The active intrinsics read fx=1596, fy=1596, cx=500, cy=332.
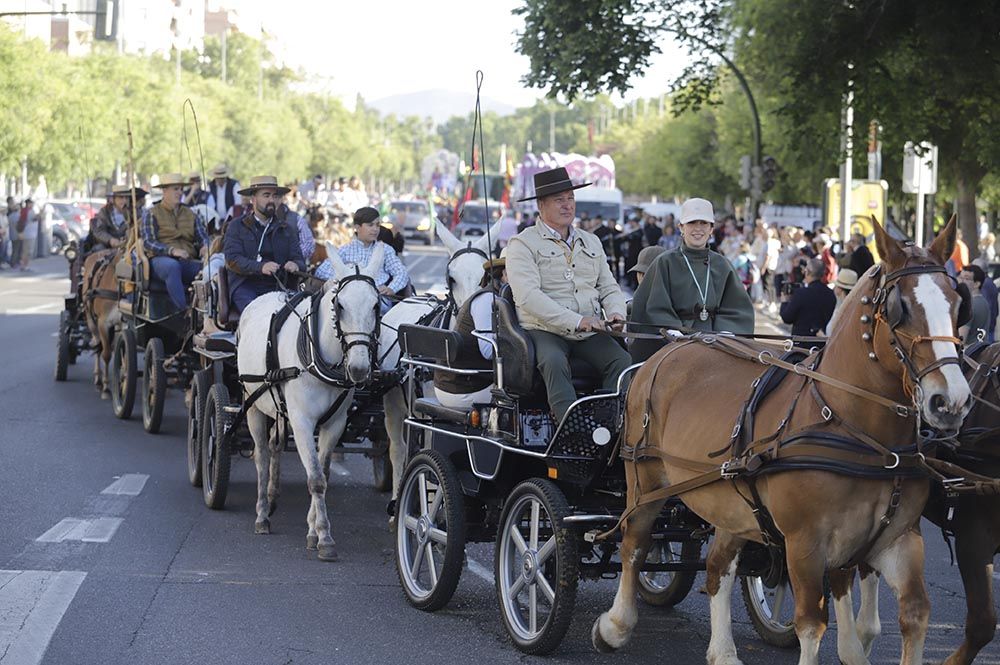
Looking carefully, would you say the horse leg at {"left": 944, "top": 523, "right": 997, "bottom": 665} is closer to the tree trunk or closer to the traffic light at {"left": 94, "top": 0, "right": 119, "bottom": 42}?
the tree trunk

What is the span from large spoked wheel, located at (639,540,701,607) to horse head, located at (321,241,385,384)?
215 centimetres

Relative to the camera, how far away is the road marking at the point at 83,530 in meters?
10.3

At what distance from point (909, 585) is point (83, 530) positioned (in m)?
6.25

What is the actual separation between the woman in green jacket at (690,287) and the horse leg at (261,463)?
321 centimetres

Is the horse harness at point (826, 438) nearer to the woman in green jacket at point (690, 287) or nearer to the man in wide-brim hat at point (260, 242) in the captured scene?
the woman in green jacket at point (690, 287)

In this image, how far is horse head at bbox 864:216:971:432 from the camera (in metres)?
5.62

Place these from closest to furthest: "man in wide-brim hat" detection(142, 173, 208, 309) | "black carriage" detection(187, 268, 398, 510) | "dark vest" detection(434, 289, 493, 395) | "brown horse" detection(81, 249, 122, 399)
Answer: "dark vest" detection(434, 289, 493, 395) → "black carriage" detection(187, 268, 398, 510) → "man in wide-brim hat" detection(142, 173, 208, 309) → "brown horse" detection(81, 249, 122, 399)

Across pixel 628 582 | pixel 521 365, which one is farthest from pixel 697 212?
pixel 628 582

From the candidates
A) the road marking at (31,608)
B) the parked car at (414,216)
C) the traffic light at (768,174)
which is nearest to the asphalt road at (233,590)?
the road marking at (31,608)

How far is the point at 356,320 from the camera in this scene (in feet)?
33.0

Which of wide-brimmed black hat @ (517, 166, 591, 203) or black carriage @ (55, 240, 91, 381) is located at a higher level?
wide-brimmed black hat @ (517, 166, 591, 203)

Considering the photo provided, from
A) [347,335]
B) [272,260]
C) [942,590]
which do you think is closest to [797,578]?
[942,590]

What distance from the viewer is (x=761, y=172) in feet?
116

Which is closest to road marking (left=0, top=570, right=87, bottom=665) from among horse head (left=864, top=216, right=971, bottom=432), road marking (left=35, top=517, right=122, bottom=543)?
road marking (left=35, top=517, right=122, bottom=543)
